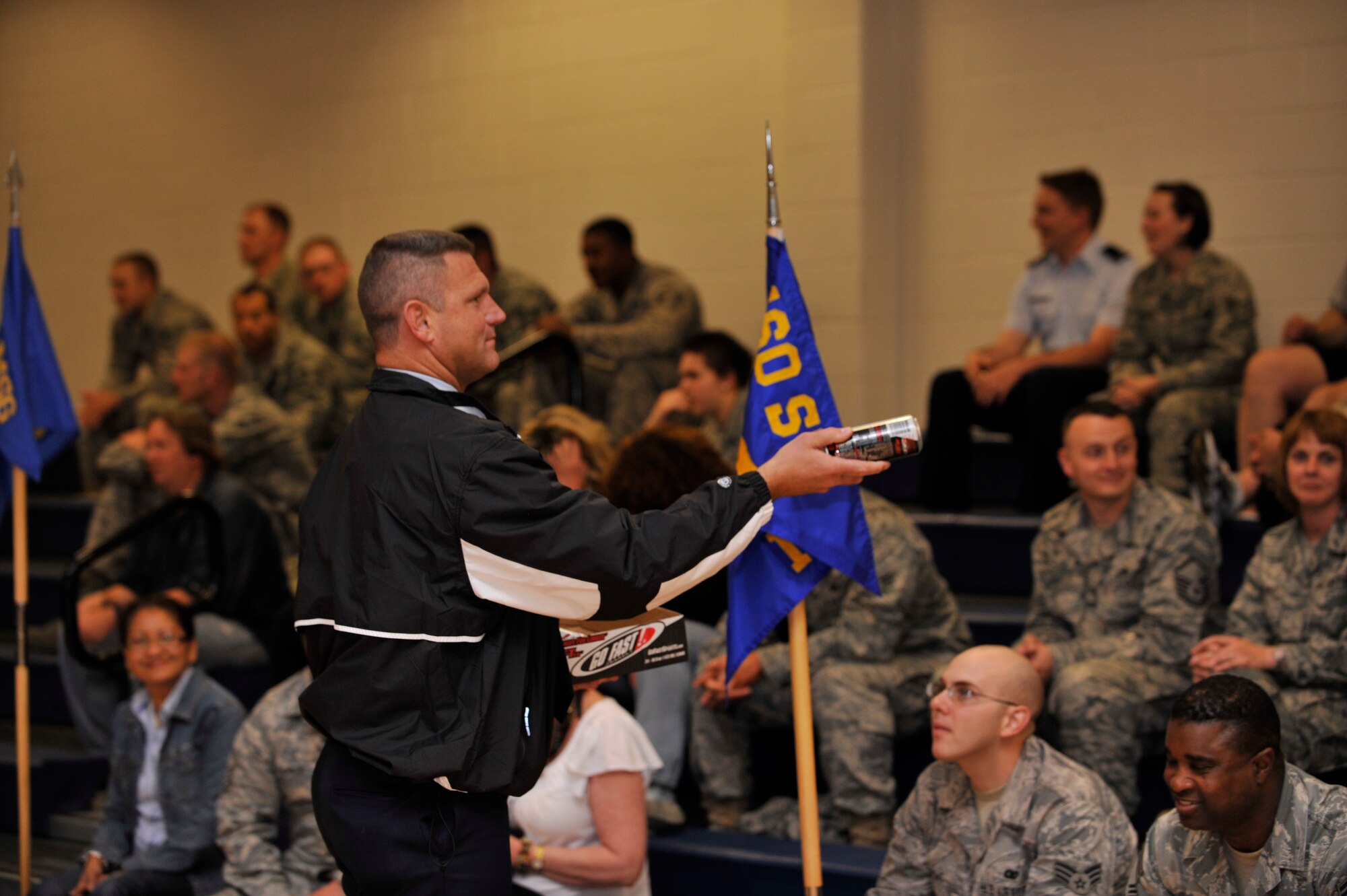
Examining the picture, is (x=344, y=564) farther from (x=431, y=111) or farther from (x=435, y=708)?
(x=431, y=111)

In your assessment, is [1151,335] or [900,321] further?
[900,321]

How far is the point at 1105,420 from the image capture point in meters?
3.33

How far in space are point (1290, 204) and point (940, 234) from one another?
4.65ft

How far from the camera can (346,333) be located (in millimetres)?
6340

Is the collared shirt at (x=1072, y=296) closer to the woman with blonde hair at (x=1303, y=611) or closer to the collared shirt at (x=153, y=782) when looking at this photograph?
the woman with blonde hair at (x=1303, y=611)

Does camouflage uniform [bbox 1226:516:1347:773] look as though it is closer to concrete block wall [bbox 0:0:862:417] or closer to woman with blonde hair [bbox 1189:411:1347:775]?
woman with blonde hair [bbox 1189:411:1347:775]

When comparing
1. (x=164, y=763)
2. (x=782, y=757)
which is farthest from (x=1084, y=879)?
(x=164, y=763)

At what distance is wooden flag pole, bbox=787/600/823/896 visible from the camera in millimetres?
2395

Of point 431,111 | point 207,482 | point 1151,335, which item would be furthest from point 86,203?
point 1151,335

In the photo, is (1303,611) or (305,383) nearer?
(1303,611)

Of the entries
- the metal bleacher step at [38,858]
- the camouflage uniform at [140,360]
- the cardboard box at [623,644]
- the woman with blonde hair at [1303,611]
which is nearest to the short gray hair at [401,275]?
the cardboard box at [623,644]

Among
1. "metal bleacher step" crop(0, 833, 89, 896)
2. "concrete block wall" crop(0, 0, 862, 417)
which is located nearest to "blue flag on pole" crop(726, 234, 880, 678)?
"metal bleacher step" crop(0, 833, 89, 896)

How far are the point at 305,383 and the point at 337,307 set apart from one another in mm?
648

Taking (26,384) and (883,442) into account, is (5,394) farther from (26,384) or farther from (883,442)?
(883,442)
